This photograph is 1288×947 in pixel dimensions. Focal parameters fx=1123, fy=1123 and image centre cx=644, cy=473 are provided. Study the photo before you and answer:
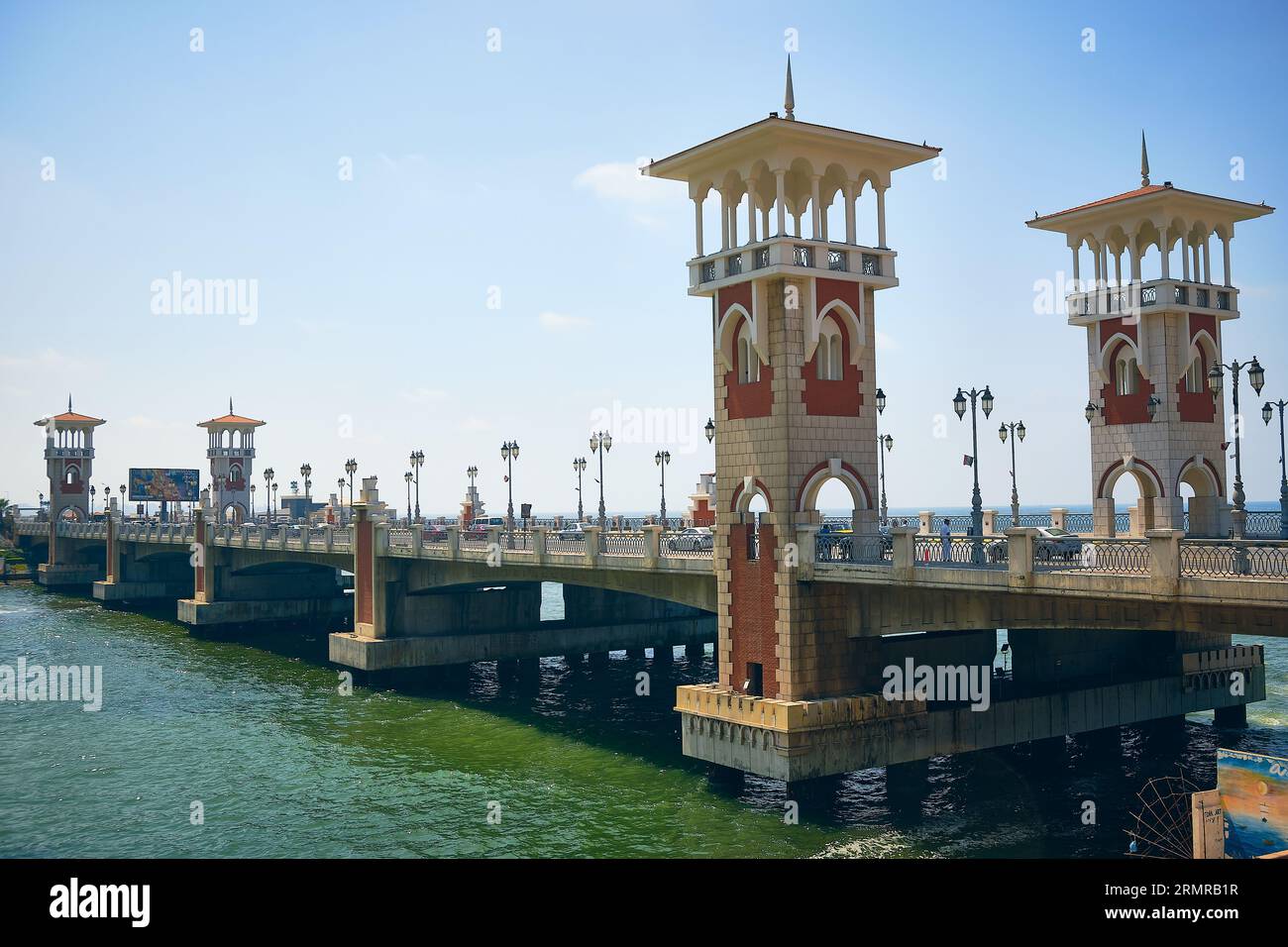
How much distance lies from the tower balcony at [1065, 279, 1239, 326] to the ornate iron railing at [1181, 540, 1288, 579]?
19716 mm

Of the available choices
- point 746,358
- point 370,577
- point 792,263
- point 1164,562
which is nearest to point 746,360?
point 746,358

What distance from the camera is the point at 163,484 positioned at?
13862 centimetres

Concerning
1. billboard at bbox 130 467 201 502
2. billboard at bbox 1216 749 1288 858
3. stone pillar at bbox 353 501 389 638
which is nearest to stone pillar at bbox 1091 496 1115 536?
billboard at bbox 1216 749 1288 858

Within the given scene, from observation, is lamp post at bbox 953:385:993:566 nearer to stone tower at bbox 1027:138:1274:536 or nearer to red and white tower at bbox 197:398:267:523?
stone tower at bbox 1027:138:1274:536

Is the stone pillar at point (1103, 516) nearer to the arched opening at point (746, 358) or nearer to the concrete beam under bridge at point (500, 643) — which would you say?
the arched opening at point (746, 358)

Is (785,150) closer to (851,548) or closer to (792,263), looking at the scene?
(792,263)

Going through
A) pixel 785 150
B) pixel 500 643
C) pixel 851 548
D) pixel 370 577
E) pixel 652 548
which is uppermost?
pixel 785 150

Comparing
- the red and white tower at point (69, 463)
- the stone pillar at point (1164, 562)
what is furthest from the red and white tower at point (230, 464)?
the stone pillar at point (1164, 562)

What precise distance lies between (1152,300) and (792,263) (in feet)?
51.1

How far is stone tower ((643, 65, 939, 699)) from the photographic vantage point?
33.0m

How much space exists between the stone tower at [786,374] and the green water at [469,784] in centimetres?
482

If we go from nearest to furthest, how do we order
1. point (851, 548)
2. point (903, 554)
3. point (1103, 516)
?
point (903, 554)
point (851, 548)
point (1103, 516)

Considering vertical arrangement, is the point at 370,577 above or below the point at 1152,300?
below
